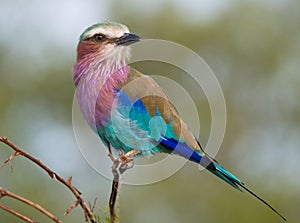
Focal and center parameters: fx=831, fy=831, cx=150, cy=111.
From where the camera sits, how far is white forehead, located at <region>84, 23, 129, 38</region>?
338 cm

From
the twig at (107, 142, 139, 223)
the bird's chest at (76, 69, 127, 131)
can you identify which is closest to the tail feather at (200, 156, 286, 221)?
the bird's chest at (76, 69, 127, 131)

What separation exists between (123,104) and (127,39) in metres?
0.27

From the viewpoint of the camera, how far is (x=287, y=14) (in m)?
14.1

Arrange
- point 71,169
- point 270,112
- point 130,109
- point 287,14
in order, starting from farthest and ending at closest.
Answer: point 287,14 < point 270,112 < point 71,169 < point 130,109

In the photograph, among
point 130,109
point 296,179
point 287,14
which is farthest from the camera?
point 287,14

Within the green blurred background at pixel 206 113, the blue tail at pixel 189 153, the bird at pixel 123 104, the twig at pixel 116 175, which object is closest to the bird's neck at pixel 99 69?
the bird at pixel 123 104

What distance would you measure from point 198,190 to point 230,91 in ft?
6.72

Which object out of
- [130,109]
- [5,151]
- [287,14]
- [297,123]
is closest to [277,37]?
[287,14]

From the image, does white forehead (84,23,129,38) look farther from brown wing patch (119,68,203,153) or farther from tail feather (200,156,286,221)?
tail feather (200,156,286,221)

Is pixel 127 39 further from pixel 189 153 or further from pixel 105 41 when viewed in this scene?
pixel 189 153

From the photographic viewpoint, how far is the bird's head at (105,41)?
11.1ft

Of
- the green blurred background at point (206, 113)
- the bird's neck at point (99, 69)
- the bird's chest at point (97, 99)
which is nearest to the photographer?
the bird's chest at point (97, 99)

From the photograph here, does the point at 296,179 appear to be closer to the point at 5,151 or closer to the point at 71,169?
the point at 71,169

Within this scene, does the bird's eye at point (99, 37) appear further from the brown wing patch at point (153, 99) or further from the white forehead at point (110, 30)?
the brown wing patch at point (153, 99)
